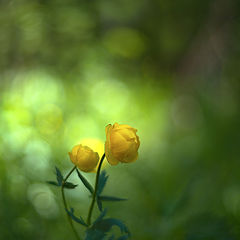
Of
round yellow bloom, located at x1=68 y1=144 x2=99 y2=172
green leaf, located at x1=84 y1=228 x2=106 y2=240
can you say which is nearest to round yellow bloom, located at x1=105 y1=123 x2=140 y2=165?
round yellow bloom, located at x1=68 y1=144 x2=99 y2=172

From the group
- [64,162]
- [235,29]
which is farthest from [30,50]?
[235,29]

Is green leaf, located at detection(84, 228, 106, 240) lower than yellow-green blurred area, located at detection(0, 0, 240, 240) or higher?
lower

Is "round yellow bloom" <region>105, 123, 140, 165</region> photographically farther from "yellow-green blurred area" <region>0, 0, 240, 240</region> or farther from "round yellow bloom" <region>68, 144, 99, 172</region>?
"yellow-green blurred area" <region>0, 0, 240, 240</region>

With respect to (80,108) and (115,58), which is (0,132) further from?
(115,58)

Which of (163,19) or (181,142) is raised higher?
(163,19)

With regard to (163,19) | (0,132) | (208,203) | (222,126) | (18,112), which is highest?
(163,19)

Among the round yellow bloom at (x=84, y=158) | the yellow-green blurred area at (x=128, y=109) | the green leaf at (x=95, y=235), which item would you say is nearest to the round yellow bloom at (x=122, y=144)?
the round yellow bloom at (x=84, y=158)

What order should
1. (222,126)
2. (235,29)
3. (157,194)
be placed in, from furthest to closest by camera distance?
1. (235,29)
2. (222,126)
3. (157,194)

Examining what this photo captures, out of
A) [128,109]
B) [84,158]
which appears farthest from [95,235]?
[128,109]
